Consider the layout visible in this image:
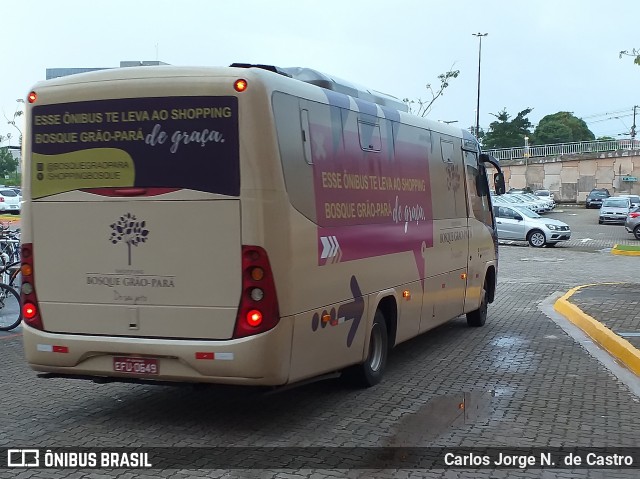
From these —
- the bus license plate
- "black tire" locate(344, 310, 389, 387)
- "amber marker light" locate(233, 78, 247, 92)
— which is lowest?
"black tire" locate(344, 310, 389, 387)

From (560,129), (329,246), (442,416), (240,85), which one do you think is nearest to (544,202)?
(442,416)

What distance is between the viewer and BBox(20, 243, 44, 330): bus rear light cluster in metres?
6.84

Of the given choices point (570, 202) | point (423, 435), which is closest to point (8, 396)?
point (423, 435)

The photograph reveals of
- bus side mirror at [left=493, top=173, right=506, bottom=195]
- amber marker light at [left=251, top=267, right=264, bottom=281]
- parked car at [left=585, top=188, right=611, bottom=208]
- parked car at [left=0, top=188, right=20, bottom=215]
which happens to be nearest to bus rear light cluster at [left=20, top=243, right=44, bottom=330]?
amber marker light at [left=251, top=267, right=264, bottom=281]

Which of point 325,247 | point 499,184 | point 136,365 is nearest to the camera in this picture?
point 136,365

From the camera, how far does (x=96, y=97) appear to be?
21.7 feet

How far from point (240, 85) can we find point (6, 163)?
9509 centimetres

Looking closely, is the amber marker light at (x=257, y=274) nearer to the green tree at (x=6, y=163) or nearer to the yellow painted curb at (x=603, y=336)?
the yellow painted curb at (x=603, y=336)

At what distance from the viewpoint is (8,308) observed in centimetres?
1132

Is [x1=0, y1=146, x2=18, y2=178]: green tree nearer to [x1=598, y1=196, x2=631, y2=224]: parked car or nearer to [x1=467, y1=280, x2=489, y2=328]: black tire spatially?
[x1=598, y1=196, x2=631, y2=224]: parked car

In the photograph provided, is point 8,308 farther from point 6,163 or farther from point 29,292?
point 6,163

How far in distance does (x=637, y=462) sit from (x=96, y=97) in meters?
5.05

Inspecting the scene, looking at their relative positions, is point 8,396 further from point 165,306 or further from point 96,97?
point 96,97

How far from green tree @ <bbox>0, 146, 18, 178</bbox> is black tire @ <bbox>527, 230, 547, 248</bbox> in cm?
7300
